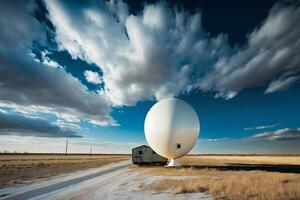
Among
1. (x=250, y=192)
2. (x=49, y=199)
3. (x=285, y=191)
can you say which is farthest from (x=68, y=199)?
(x=285, y=191)

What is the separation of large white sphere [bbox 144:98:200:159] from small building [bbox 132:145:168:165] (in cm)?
967

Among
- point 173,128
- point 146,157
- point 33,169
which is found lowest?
point 33,169

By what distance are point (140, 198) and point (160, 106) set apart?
70.3ft

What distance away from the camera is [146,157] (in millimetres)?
43781

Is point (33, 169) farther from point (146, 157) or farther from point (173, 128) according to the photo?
point (173, 128)

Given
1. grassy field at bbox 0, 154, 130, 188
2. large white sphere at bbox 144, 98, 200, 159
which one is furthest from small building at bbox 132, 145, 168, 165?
large white sphere at bbox 144, 98, 200, 159

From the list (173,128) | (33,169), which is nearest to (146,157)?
(173,128)

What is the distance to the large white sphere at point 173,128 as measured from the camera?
3144 cm

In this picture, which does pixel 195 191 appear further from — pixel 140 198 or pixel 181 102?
pixel 181 102

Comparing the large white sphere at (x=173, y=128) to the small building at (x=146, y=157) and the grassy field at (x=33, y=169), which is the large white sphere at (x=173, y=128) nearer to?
the small building at (x=146, y=157)

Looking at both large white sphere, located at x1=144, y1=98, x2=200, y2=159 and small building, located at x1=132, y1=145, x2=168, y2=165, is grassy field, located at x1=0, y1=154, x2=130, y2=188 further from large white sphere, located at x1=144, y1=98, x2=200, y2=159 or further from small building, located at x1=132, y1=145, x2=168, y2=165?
large white sphere, located at x1=144, y1=98, x2=200, y2=159

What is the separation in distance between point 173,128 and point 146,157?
1416cm

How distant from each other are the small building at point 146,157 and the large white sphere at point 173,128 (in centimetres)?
967

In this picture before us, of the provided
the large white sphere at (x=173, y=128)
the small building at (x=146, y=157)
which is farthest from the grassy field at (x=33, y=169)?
the large white sphere at (x=173, y=128)
